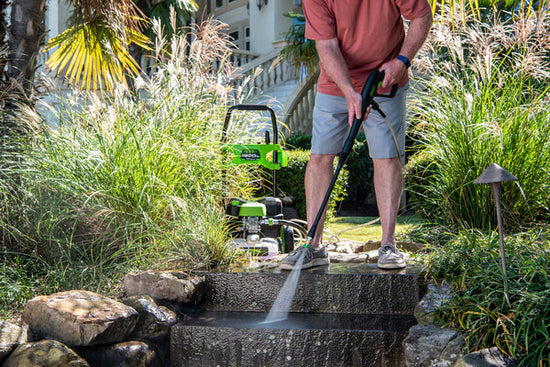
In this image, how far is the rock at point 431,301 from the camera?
2.78 m

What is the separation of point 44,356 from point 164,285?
0.77 meters

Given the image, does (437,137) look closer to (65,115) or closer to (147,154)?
(147,154)

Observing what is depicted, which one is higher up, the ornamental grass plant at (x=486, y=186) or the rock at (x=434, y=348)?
the ornamental grass plant at (x=486, y=186)

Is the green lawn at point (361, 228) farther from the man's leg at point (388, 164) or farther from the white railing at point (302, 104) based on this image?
the white railing at point (302, 104)

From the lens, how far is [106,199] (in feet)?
12.0

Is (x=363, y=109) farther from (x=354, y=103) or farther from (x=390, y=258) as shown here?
(x=390, y=258)

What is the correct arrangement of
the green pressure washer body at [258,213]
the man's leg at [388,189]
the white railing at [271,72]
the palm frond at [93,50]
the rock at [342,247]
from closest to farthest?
1. the man's leg at [388,189]
2. the green pressure washer body at [258,213]
3. the rock at [342,247]
4. the palm frond at [93,50]
5. the white railing at [271,72]

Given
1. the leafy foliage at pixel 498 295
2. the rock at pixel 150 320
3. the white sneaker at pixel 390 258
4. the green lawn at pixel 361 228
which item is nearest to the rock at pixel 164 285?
the rock at pixel 150 320

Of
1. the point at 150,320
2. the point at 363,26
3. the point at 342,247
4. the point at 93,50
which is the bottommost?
the point at 150,320

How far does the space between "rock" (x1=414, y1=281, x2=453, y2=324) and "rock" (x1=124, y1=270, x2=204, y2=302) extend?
1152 millimetres

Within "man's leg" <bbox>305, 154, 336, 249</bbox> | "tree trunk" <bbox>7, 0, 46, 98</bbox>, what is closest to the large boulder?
"man's leg" <bbox>305, 154, 336, 249</bbox>

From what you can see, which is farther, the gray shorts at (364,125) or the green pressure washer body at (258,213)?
the green pressure washer body at (258,213)

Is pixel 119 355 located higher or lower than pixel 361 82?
lower

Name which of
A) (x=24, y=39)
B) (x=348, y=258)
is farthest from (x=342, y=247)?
(x=24, y=39)
